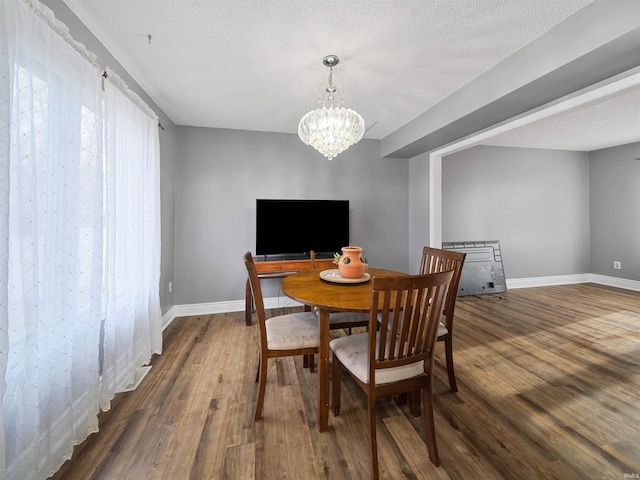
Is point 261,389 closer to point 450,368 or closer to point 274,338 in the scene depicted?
Answer: point 274,338

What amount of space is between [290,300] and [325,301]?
2569 millimetres

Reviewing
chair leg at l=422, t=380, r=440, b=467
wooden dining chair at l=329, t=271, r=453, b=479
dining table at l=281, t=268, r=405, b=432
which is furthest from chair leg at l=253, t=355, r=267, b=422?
chair leg at l=422, t=380, r=440, b=467

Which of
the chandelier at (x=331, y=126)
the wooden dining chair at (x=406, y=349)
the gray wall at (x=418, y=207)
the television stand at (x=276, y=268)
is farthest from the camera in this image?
the gray wall at (x=418, y=207)

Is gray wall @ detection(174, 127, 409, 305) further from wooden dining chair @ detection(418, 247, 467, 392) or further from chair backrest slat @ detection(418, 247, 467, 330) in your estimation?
wooden dining chair @ detection(418, 247, 467, 392)

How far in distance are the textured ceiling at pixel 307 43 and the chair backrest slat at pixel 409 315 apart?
5.20ft

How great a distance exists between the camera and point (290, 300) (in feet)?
12.9

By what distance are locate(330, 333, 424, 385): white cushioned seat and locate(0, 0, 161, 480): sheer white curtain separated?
137 cm

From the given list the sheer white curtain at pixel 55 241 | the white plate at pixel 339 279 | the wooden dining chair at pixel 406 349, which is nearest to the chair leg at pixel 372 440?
the wooden dining chair at pixel 406 349

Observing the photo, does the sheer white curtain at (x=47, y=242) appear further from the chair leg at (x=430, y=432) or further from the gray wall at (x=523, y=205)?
the gray wall at (x=523, y=205)

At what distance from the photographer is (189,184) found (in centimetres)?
346

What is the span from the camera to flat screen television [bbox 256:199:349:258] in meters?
3.49

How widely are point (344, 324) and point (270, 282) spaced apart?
1982 millimetres

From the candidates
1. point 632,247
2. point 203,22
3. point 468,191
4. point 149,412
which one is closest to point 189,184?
point 203,22

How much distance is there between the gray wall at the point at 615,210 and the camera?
452 centimetres
